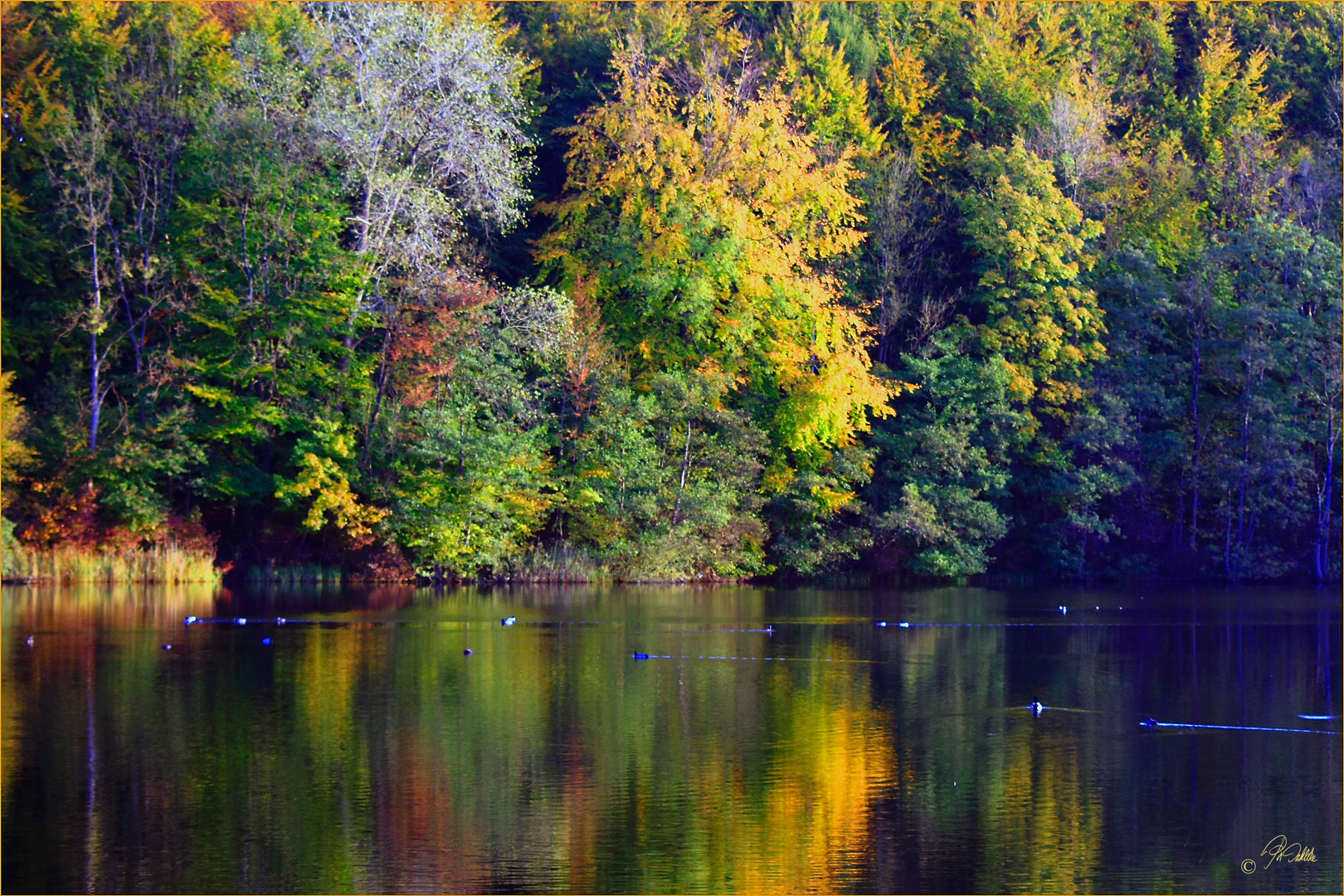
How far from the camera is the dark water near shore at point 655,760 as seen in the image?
1012 centimetres

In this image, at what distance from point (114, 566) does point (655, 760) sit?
21723 millimetres

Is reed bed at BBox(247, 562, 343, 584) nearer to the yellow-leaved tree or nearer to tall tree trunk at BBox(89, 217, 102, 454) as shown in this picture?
tall tree trunk at BBox(89, 217, 102, 454)

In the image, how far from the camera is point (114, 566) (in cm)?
3184

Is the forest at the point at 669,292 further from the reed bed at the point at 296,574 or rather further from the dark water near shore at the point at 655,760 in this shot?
the dark water near shore at the point at 655,760

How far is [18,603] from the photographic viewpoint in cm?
2620

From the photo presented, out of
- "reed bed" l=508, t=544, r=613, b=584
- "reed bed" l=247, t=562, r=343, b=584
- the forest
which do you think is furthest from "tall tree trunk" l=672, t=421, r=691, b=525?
"reed bed" l=247, t=562, r=343, b=584

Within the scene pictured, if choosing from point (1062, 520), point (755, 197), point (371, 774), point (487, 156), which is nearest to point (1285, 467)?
point (1062, 520)

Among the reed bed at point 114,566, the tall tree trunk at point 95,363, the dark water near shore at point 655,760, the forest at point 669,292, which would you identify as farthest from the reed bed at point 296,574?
the dark water near shore at point 655,760
